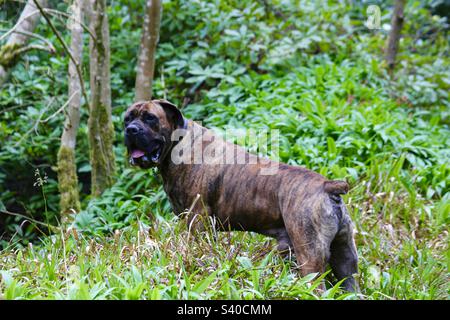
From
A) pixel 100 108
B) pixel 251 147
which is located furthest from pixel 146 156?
pixel 100 108

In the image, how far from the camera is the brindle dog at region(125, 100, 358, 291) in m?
4.77

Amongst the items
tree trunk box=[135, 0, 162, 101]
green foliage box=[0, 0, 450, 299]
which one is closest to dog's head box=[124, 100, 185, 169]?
green foliage box=[0, 0, 450, 299]

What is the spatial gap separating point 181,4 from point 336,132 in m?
4.40

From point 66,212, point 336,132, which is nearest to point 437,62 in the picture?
point 336,132

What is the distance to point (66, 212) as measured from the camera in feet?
26.8

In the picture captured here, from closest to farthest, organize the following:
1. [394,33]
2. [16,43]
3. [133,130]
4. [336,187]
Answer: [336,187], [133,130], [16,43], [394,33]

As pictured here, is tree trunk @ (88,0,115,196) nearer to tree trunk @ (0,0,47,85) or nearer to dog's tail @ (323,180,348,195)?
tree trunk @ (0,0,47,85)

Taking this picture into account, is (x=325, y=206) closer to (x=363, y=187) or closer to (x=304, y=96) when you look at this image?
(x=363, y=187)

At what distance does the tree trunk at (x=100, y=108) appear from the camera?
26.4 ft

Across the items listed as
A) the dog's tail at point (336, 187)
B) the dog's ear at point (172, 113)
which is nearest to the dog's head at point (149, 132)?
the dog's ear at point (172, 113)

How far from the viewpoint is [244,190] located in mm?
5348

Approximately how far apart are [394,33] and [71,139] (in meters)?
5.90

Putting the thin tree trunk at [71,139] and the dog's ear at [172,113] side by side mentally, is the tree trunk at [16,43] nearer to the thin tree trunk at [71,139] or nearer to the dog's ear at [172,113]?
the thin tree trunk at [71,139]

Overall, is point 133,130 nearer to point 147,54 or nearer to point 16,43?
point 147,54
